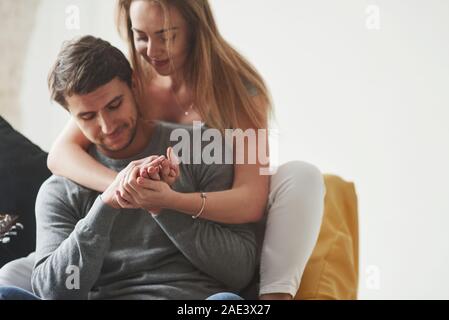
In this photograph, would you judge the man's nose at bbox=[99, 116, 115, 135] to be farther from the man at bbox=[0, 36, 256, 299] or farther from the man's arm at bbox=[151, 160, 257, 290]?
the man's arm at bbox=[151, 160, 257, 290]

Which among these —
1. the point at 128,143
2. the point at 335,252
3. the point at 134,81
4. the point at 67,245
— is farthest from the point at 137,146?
the point at 335,252

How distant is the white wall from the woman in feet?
0.23

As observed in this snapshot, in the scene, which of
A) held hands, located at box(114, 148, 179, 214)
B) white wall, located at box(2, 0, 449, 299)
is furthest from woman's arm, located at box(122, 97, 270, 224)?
white wall, located at box(2, 0, 449, 299)

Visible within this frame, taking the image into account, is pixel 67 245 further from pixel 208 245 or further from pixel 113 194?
pixel 208 245

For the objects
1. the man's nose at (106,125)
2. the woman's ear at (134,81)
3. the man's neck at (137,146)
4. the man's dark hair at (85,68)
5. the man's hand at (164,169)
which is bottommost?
the man's hand at (164,169)

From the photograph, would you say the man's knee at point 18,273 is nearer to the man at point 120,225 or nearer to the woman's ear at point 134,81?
the man at point 120,225

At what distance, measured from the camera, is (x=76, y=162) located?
1312mm

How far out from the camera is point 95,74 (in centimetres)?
128

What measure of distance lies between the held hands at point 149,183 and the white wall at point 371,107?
22 cm

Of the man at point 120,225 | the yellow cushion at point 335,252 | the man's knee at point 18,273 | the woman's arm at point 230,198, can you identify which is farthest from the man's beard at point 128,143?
the yellow cushion at point 335,252

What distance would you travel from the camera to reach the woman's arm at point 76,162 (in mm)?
1297

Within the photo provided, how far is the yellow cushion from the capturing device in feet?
4.34

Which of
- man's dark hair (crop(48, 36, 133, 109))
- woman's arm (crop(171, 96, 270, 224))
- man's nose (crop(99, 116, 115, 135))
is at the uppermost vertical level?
man's dark hair (crop(48, 36, 133, 109))

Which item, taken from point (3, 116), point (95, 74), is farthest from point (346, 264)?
point (3, 116)
